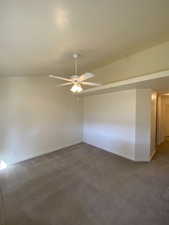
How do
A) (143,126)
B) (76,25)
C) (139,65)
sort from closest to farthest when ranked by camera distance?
(76,25), (139,65), (143,126)

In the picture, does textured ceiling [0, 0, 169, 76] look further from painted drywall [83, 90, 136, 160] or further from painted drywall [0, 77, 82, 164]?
painted drywall [83, 90, 136, 160]

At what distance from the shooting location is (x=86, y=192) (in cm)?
249

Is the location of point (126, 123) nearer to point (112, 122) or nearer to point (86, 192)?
point (112, 122)

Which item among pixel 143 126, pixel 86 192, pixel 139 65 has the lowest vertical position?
pixel 86 192

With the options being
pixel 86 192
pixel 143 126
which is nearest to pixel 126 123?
pixel 143 126

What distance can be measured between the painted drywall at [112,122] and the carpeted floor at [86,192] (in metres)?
0.59

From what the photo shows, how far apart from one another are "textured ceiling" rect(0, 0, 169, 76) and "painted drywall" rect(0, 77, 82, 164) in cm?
167

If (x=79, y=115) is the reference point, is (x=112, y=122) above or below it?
below

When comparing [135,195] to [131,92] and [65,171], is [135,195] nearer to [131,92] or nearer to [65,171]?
[65,171]

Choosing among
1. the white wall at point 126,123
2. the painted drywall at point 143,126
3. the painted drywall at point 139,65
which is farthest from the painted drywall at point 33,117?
Result: the painted drywall at point 143,126

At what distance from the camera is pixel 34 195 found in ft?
7.84

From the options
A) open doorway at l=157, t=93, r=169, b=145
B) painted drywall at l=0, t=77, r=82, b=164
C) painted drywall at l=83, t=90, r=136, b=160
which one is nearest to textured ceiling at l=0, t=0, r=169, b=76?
painted drywall at l=0, t=77, r=82, b=164

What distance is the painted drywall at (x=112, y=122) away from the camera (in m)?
3.98

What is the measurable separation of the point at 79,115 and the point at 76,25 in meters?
→ 4.23
